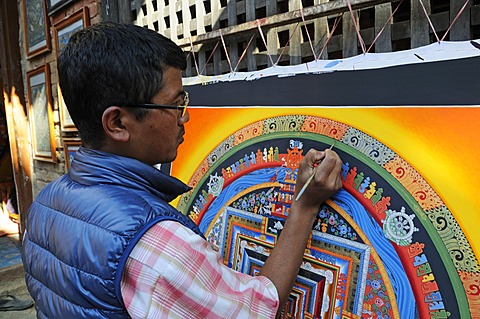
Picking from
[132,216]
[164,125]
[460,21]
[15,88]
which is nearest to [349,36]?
[460,21]

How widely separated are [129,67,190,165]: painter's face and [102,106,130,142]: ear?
0.10 ft

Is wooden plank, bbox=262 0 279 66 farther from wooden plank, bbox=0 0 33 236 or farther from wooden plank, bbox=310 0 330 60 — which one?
wooden plank, bbox=0 0 33 236

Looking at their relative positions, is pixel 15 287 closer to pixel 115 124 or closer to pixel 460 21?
pixel 115 124

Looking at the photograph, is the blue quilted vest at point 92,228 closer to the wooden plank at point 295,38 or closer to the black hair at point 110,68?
the black hair at point 110,68

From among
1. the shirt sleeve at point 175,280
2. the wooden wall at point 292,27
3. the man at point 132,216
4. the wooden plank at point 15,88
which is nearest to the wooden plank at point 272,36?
the wooden wall at point 292,27

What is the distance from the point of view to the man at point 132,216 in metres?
0.65

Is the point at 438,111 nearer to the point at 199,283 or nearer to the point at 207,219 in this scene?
the point at 199,283

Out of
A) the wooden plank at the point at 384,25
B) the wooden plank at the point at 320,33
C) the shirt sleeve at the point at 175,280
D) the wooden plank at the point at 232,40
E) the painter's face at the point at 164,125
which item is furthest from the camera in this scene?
the wooden plank at the point at 232,40

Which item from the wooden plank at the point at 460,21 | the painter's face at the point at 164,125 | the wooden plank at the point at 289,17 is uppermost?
the wooden plank at the point at 289,17

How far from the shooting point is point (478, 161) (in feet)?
2.09

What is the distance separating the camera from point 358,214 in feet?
2.58

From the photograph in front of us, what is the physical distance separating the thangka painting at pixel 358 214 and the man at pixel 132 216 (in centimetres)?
5

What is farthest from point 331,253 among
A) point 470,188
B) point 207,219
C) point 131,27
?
point 131,27

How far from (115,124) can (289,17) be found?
0.55 m
